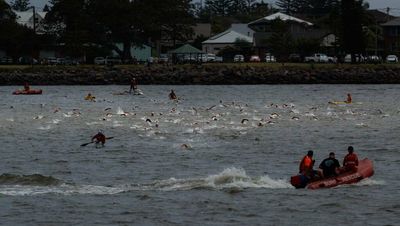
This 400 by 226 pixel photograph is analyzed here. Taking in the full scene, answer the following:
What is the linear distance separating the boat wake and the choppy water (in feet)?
0.12

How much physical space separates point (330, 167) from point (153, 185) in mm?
6312

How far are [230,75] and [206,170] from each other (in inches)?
2962

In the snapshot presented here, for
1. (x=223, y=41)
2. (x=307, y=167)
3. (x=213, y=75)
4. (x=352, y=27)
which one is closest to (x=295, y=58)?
(x=352, y=27)

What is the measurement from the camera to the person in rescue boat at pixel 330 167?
106ft

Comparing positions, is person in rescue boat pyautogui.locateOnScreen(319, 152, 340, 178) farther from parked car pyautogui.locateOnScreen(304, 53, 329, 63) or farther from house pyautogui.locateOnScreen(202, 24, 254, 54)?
house pyautogui.locateOnScreen(202, 24, 254, 54)

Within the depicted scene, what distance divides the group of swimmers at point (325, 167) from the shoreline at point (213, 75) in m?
77.8

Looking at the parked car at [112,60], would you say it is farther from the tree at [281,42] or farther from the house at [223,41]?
the house at [223,41]

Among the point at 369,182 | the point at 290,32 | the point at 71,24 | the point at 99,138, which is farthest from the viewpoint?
the point at 290,32

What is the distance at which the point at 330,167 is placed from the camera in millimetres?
32406

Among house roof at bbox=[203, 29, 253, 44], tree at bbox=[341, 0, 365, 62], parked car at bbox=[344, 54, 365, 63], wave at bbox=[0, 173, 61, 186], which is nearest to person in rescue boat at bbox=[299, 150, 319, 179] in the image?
wave at bbox=[0, 173, 61, 186]

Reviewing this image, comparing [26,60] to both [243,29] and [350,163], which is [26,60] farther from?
[350,163]

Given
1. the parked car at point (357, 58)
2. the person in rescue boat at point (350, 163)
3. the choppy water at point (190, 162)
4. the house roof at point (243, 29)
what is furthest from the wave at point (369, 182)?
the house roof at point (243, 29)

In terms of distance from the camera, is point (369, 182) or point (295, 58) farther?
point (295, 58)

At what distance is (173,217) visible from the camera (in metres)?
28.1
